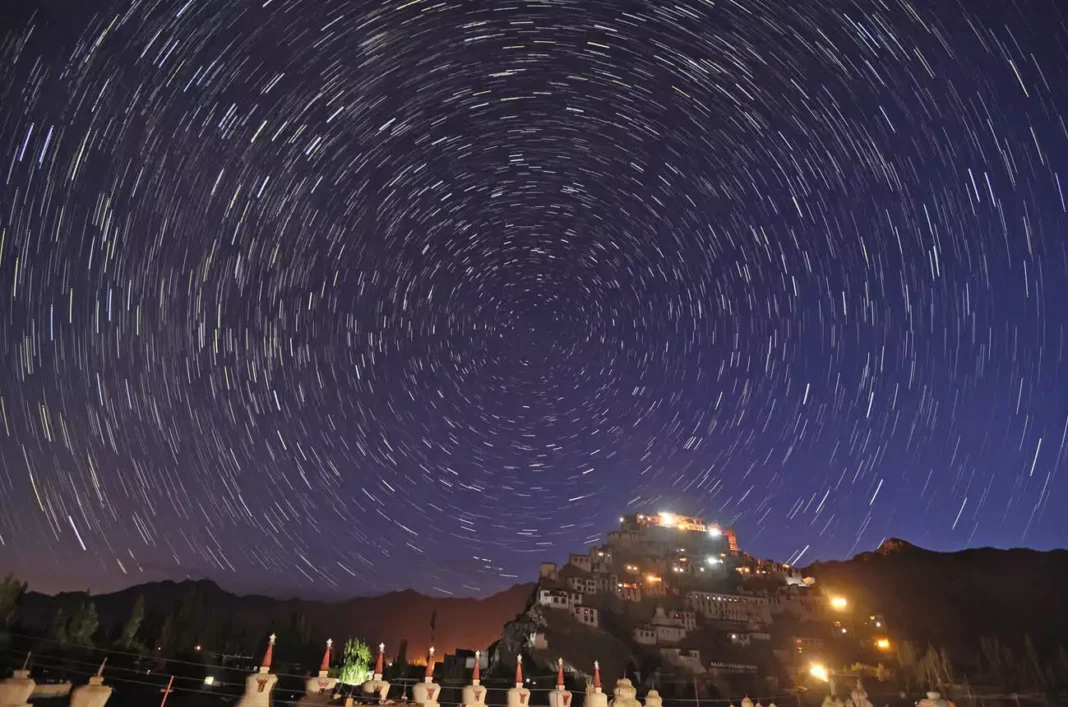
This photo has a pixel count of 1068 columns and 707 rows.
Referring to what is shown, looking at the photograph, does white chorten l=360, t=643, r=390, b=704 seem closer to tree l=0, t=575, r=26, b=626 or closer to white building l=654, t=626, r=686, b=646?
tree l=0, t=575, r=26, b=626

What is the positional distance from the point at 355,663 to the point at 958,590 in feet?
473

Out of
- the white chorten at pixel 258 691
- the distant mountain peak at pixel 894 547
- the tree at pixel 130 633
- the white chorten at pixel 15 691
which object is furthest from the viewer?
the distant mountain peak at pixel 894 547

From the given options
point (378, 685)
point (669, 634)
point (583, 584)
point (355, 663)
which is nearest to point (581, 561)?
point (583, 584)

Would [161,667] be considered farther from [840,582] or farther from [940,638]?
[840,582]

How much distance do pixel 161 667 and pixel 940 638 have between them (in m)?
127

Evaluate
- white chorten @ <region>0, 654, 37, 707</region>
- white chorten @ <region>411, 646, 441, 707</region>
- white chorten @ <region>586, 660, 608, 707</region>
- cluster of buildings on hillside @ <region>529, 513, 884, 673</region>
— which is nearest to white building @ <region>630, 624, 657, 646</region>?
cluster of buildings on hillside @ <region>529, 513, 884, 673</region>

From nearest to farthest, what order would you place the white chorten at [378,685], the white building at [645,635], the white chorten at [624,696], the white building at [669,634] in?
the white chorten at [624,696]
the white chorten at [378,685]
the white building at [645,635]
the white building at [669,634]

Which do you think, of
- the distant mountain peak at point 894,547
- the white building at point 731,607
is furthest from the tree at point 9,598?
the distant mountain peak at point 894,547

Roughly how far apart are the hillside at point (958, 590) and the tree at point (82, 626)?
100 meters

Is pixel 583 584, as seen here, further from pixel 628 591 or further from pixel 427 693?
pixel 427 693

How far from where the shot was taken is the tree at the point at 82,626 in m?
51.7

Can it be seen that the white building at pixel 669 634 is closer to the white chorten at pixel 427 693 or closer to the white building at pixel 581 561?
the white building at pixel 581 561

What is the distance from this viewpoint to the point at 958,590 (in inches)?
5531

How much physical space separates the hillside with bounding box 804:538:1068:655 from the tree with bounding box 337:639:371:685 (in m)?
75.0
